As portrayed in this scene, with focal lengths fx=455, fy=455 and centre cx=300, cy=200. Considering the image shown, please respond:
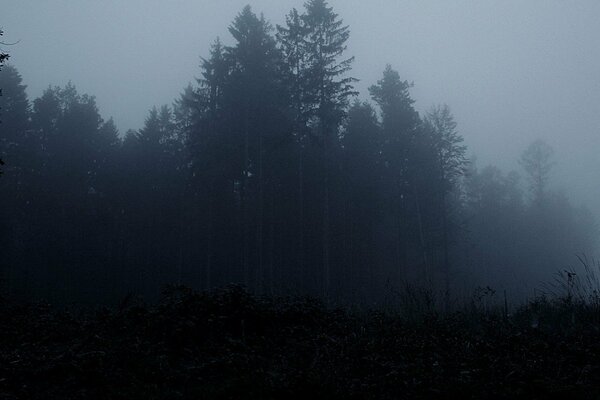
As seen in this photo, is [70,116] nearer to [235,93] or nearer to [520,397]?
[235,93]

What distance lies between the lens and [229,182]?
29750 mm

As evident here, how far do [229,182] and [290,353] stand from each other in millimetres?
24544

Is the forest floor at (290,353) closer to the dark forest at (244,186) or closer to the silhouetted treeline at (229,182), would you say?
the dark forest at (244,186)

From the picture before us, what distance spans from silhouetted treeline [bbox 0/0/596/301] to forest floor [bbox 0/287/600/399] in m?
19.0

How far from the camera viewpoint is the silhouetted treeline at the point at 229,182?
27062 mm

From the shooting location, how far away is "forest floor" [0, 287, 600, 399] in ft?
14.1

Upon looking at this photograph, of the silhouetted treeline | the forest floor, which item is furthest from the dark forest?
the forest floor

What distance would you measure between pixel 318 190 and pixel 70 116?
19408mm

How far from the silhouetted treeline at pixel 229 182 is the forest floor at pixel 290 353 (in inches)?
747

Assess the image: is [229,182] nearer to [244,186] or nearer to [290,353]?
[244,186]

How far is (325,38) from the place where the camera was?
2580 cm

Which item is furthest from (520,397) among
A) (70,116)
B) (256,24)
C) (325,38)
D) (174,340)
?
(70,116)

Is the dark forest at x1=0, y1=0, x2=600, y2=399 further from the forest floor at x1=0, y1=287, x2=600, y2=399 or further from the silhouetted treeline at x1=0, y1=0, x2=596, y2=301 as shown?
the forest floor at x1=0, y1=287, x2=600, y2=399

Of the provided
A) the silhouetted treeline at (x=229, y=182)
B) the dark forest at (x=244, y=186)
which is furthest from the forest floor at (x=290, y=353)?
the silhouetted treeline at (x=229, y=182)
